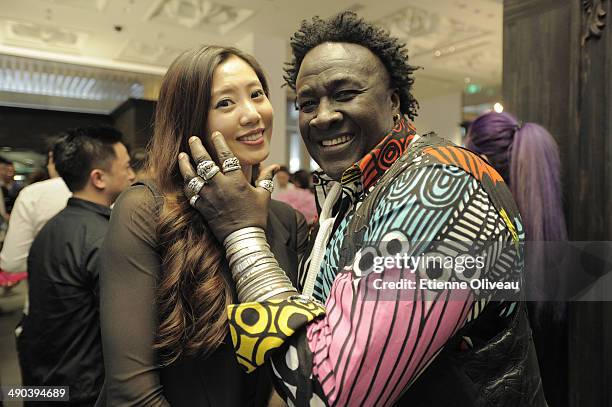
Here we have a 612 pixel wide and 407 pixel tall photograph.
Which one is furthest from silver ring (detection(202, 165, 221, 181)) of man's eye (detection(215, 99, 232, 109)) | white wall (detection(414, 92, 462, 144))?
white wall (detection(414, 92, 462, 144))

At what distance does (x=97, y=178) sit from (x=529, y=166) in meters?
1.94

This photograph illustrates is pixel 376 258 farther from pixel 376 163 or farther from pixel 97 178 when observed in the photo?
pixel 97 178

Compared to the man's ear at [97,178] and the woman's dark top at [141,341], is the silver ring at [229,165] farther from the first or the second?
the man's ear at [97,178]

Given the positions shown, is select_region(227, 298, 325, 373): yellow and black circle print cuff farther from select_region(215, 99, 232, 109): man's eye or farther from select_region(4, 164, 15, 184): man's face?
select_region(4, 164, 15, 184): man's face

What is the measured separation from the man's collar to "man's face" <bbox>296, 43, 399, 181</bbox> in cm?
3

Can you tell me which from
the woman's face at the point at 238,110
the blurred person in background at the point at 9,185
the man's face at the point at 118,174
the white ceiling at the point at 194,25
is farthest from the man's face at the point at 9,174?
the white ceiling at the point at 194,25

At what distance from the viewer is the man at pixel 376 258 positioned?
681 millimetres

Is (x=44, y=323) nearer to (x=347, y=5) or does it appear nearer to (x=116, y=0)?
(x=116, y=0)

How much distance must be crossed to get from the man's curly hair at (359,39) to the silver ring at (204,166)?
356 millimetres

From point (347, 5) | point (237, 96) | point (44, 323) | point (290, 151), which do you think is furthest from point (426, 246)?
point (290, 151)

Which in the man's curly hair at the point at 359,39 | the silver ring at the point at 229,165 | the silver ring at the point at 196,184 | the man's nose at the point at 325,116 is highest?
the man's curly hair at the point at 359,39

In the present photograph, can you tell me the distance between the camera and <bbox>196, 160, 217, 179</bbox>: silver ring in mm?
937

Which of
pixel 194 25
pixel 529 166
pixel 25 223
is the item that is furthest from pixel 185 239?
pixel 194 25

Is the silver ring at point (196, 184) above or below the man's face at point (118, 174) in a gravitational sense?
below
